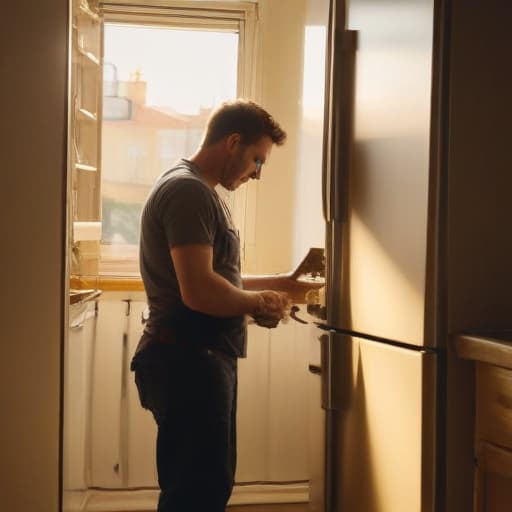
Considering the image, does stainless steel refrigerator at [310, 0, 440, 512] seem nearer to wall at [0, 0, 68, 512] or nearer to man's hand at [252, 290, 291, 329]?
man's hand at [252, 290, 291, 329]

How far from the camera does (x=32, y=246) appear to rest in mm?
2010

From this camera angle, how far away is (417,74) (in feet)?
5.94

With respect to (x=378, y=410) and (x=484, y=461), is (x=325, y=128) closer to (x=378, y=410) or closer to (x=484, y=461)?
(x=378, y=410)

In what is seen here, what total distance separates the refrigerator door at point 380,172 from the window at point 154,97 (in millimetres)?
972

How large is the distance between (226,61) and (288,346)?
1.06 metres

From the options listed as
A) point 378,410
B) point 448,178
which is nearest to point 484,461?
point 378,410

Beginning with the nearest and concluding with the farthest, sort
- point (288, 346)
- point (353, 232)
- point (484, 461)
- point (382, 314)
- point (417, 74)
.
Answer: point (484, 461) → point (417, 74) → point (382, 314) → point (353, 232) → point (288, 346)

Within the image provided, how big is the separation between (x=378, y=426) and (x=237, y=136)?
0.78 meters

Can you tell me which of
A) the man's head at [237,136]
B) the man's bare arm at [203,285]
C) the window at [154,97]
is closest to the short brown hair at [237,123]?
the man's head at [237,136]

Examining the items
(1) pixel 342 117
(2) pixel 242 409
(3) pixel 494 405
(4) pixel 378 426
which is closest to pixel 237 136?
(1) pixel 342 117

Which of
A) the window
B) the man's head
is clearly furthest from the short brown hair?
the window

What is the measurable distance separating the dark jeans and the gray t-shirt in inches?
1.9

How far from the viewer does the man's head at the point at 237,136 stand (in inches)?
82.6

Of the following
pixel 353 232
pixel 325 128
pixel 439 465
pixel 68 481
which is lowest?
pixel 68 481
